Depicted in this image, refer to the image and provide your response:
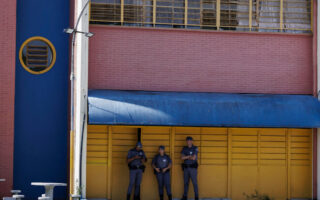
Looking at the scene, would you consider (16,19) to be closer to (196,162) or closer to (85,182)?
(85,182)

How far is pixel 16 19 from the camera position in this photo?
61.3 feet

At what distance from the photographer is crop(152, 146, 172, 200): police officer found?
57.0 feet

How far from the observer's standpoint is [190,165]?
17547mm

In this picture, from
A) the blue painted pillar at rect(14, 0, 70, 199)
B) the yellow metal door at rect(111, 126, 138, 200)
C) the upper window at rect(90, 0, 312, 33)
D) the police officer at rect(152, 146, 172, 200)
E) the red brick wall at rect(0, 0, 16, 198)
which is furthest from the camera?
the blue painted pillar at rect(14, 0, 70, 199)

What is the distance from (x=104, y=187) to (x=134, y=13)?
5263 mm

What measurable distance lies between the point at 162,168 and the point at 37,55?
5296 millimetres

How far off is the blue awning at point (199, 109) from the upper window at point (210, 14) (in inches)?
84.8

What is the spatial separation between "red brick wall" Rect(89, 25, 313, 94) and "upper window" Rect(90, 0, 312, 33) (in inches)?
10.1

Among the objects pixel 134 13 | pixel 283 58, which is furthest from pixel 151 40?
pixel 283 58

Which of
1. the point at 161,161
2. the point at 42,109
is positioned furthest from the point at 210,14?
the point at 42,109

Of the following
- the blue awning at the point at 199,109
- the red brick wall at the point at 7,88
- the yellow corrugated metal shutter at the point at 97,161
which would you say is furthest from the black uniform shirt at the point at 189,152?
the red brick wall at the point at 7,88

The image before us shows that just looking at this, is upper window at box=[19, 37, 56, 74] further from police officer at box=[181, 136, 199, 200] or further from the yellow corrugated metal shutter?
police officer at box=[181, 136, 199, 200]

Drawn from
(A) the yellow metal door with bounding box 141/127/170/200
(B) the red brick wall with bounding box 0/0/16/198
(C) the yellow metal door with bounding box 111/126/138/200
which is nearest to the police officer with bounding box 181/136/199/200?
(A) the yellow metal door with bounding box 141/127/170/200

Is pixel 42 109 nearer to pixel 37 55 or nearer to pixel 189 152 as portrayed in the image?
pixel 37 55
